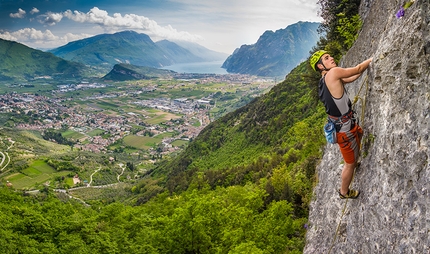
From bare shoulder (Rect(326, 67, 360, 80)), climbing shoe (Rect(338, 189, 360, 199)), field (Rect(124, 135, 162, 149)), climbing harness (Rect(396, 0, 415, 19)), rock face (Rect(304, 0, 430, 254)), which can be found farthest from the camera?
field (Rect(124, 135, 162, 149))

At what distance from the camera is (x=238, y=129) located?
62469 mm

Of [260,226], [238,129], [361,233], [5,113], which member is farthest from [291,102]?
[5,113]

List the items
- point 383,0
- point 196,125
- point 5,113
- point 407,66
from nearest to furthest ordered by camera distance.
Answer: point 407,66, point 383,0, point 196,125, point 5,113

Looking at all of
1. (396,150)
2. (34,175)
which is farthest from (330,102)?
(34,175)

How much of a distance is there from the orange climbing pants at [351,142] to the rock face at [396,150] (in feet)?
0.63

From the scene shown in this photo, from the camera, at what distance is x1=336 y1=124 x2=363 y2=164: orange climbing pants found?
6465 mm

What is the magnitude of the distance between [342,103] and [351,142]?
100cm

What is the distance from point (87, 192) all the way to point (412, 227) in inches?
3368

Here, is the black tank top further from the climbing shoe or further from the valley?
the valley

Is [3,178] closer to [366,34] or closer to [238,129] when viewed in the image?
[238,129]

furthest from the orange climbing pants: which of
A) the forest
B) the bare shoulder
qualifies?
the forest

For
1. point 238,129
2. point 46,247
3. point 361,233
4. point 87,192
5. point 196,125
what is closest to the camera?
point 361,233

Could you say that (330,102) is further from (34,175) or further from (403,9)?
(34,175)

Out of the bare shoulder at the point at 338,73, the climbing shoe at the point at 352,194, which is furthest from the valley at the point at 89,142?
the bare shoulder at the point at 338,73
